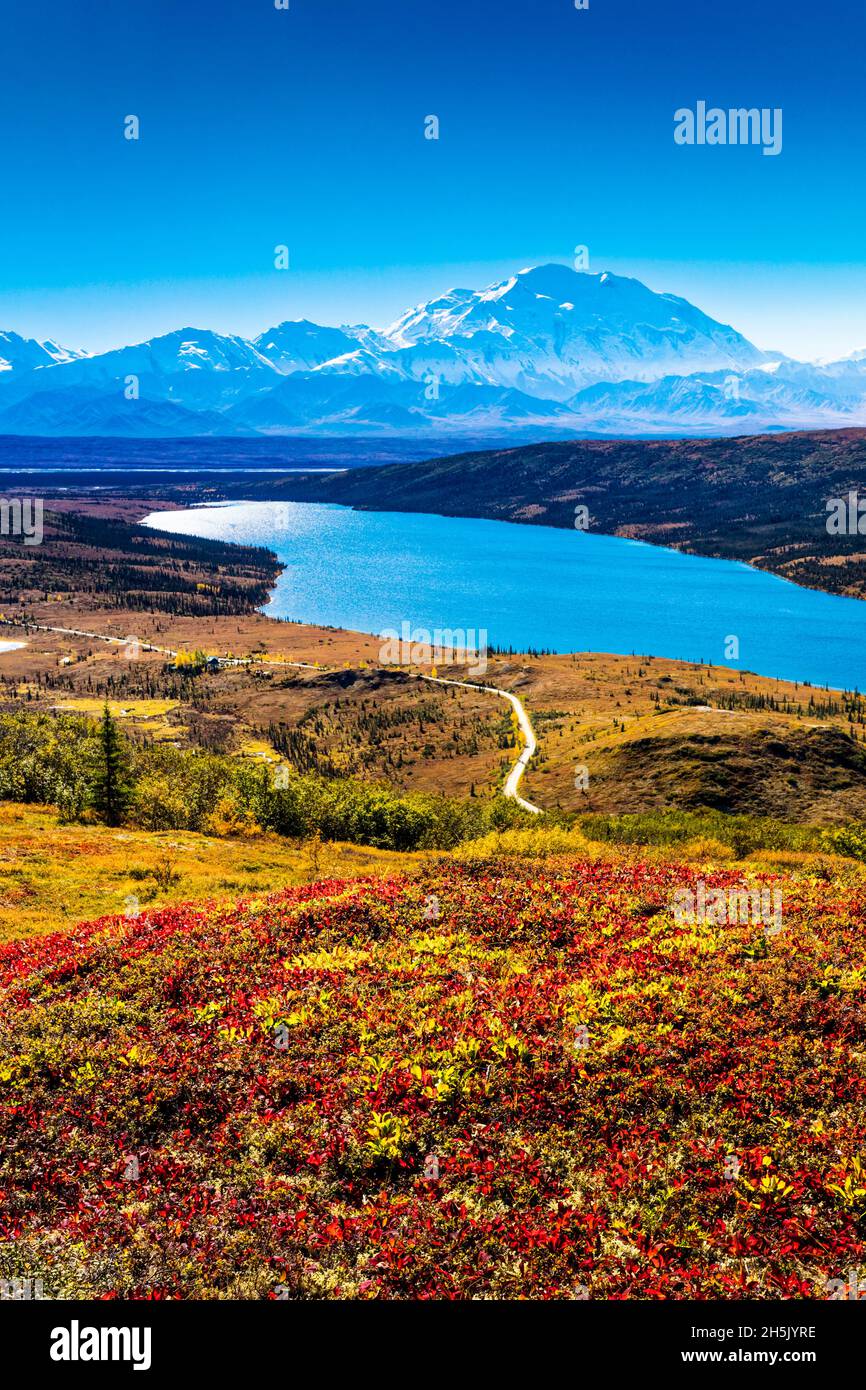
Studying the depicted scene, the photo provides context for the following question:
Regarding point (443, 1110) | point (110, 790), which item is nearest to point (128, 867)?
point (110, 790)

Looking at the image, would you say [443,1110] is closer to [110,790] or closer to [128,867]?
[128,867]

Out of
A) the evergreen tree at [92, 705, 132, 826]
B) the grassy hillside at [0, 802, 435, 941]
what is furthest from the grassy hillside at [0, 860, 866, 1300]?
the evergreen tree at [92, 705, 132, 826]

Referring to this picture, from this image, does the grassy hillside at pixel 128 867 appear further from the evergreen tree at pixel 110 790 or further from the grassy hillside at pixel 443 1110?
the grassy hillside at pixel 443 1110

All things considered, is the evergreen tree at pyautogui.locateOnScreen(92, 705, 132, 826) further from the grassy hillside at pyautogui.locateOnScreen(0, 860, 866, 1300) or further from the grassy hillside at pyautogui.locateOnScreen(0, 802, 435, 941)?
the grassy hillside at pyautogui.locateOnScreen(0, 860, 866, 1300)

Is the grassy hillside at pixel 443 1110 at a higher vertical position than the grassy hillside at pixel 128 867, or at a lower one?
higher

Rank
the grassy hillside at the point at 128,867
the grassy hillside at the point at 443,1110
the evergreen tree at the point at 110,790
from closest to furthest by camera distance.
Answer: the grassy hillside at the point at 443,1110 → the grassy hillside at the point at 128,867 → the evergreen tree at the point at 110,790

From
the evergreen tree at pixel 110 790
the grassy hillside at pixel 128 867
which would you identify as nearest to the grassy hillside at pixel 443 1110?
the grassy hillside at pixel 128 867

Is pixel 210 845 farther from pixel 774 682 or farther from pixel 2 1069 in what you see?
pixel 774 682

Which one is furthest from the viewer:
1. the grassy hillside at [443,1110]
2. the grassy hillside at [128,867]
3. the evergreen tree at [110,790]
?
the evergreen tree at [110,790]
